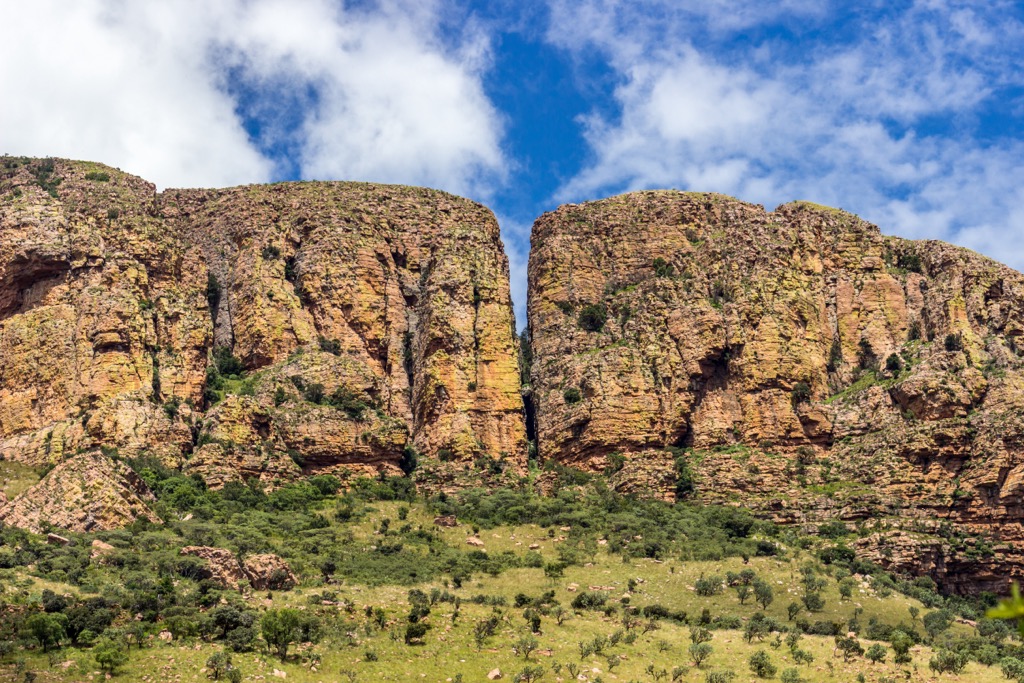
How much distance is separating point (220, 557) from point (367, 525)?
49.0ft

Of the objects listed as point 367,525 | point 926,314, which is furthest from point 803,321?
point 367,525

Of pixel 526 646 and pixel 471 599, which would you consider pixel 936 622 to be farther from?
pixel 471 599

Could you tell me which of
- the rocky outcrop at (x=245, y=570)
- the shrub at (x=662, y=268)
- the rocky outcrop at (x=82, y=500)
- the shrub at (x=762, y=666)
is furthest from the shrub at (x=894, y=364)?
the rocky outcrop at (x=82, y=500)

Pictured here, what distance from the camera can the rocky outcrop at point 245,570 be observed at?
5050cm

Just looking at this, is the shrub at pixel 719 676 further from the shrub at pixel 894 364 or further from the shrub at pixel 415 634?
the shrub at pixel 894 364

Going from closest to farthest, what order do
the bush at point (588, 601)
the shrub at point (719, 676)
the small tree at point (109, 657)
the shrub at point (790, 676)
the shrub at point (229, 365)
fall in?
1. the small tree at point (109, 657)
2. the shrub at point (719, 676)
3. the shrub at point (790, 676)
4. the bush at point (588, 601)
5. the shrub at point (229, 365)

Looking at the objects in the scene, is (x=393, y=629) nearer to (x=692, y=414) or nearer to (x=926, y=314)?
(x=692, y=414)

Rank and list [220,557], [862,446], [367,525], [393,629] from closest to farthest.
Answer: [393,629]
[220,557]
[367,525]
[862,446]

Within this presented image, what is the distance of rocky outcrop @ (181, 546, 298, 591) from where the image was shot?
166 ft

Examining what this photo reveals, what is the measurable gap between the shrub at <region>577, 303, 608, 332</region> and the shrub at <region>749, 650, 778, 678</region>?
130 feet

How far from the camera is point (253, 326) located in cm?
8069

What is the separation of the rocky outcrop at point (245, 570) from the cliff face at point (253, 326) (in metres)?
15.7

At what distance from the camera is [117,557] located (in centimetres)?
5181

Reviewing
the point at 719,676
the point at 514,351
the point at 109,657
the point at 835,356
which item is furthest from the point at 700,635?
the point at 514,351
